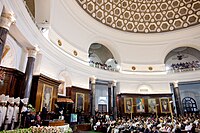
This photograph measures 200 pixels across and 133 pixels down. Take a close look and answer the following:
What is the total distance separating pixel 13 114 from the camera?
22.4ft

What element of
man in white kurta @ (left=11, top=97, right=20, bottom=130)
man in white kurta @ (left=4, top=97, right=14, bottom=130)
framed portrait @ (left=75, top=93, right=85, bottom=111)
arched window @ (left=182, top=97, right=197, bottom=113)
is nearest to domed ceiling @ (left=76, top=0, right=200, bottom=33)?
framed portrait @ (left=75, top=93, right=85, bottom=111)

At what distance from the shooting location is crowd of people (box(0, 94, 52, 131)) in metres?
6.19

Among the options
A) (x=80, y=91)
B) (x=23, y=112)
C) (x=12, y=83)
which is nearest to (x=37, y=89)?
(x=12, y=83)

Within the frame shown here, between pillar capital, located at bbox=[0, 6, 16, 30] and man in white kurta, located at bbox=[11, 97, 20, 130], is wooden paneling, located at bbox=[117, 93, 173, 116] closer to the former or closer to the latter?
man in white kurta, located at bbox=[11, 97, 20, 130]

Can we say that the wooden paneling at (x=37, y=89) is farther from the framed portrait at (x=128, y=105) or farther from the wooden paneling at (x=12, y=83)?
the framed portrait at (x=128, y=105)

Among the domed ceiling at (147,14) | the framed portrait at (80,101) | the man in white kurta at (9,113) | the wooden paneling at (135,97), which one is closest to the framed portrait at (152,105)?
the wooden paneling at (135,97)

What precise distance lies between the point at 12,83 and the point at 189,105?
22.8 m

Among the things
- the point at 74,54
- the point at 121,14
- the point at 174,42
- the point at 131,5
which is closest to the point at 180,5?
the point at 174,42

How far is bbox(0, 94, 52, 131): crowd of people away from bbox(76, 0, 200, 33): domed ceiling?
1363 cm

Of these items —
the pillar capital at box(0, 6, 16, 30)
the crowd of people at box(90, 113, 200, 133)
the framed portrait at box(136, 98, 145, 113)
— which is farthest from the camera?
the framed portrait at box(136, 98, 145, 113)

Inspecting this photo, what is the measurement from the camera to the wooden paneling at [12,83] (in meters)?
8.10

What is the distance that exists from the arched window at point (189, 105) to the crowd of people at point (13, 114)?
846 inches

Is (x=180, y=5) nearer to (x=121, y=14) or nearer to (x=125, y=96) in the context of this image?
(x=121, y=14)

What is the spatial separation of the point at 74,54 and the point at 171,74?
482 inches
